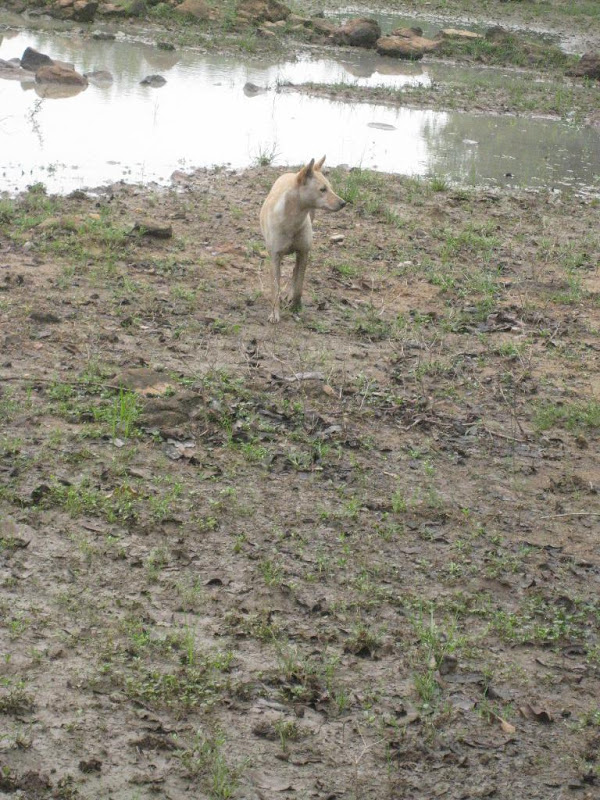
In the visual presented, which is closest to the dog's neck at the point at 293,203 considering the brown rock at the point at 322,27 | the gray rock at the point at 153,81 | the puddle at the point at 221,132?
the puddle at the point at 221,132

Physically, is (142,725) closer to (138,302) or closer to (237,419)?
(237,419)

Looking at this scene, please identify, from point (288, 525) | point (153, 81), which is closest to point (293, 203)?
point (288, 525)

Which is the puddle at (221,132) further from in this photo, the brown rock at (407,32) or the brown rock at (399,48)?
the brown rock at (407,32)

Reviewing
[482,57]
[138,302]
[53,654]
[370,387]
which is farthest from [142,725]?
[482,57]

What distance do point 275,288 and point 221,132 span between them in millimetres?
6955

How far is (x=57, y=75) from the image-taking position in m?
16.0

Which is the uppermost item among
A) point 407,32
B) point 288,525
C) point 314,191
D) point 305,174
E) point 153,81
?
point 407,32

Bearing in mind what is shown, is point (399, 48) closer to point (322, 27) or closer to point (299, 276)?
point (322, 27)

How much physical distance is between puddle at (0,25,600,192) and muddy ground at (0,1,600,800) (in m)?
2.97

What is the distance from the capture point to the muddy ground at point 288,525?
12.7ft

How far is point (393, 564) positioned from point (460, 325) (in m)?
3.78

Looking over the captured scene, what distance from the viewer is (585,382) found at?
304 inches

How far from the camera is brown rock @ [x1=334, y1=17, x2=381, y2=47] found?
946 inches

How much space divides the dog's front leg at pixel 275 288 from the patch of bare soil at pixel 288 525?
0.37 ft
